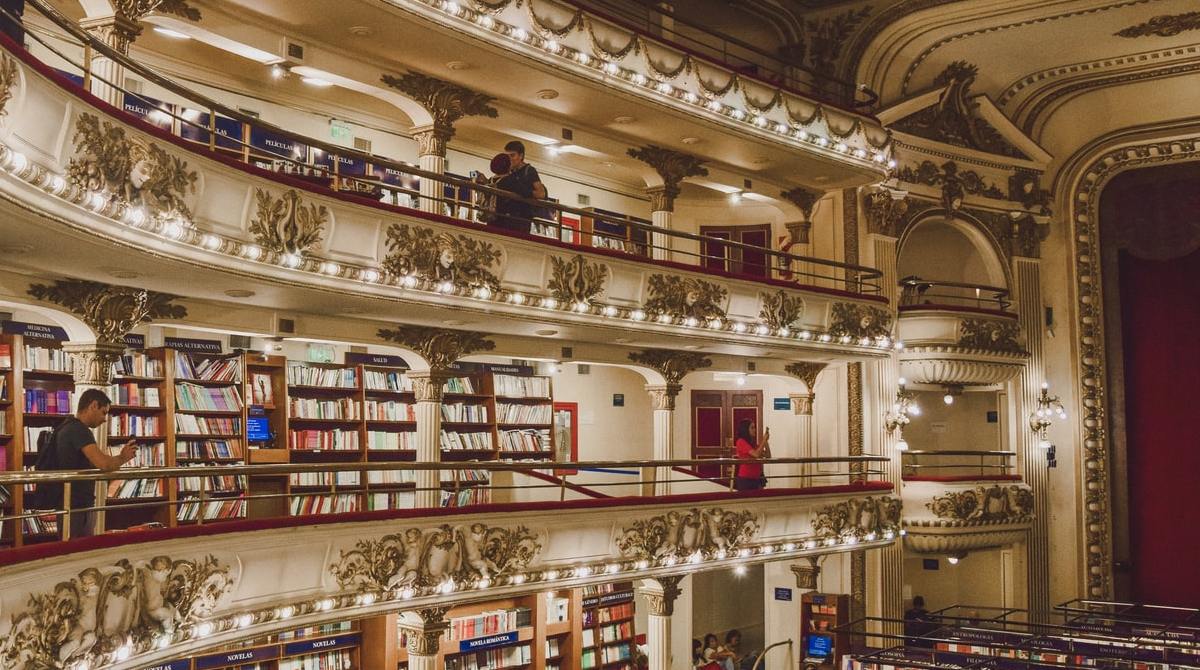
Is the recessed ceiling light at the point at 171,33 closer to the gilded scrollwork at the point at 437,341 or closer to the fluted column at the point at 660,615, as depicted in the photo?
the gilded scrollwork at the point at 437,341

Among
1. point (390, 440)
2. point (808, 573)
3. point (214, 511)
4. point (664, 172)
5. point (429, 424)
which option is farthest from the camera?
point (808, 573)

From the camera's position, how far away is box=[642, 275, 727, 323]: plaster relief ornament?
1276 centimetres

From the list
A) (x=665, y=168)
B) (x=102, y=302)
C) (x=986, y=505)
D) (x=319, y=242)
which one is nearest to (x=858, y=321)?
(x=665, y=168)

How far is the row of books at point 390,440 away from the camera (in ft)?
38.7

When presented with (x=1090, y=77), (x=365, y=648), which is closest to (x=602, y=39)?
(x=365, y=648)

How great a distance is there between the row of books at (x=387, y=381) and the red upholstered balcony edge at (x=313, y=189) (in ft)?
6.99

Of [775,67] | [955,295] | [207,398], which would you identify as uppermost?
[775,67]

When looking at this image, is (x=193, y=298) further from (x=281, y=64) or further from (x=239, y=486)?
(x=281, y=64)

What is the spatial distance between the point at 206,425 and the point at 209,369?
554 millimetres

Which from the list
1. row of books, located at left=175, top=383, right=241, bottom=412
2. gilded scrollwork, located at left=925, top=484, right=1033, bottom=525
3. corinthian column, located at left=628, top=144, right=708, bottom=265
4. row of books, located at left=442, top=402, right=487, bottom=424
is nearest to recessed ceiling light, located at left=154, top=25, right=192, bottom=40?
row of books, located at left=175, top=383, right=241, bottom=412

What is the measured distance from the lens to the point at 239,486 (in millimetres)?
10281

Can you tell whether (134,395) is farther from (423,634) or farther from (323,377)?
(423,634)

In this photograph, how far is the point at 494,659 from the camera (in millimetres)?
12484

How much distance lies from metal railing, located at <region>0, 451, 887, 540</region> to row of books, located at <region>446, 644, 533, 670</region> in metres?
1.68
